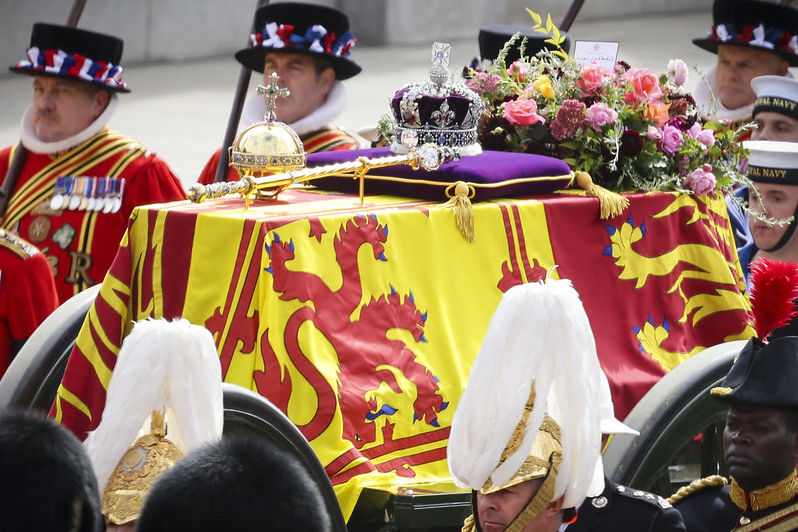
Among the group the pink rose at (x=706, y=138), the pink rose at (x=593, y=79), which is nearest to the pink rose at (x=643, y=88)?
the pink rose at (x=593, y=79)

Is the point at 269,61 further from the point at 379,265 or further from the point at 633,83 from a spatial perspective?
the point at 379,265

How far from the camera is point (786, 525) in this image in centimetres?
327

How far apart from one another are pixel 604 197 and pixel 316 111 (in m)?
2.00

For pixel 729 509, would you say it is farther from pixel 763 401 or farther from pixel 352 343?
pixel 352 343

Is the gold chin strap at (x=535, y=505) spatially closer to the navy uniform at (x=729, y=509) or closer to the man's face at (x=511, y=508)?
the man's face at (x=511, y=508)

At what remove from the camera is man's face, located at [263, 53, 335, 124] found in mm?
6379

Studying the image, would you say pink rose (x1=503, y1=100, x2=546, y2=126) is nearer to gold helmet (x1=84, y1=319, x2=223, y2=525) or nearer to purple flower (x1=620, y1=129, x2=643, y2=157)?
purple flower (x1=620, y1=129, x2=643, y2=157)

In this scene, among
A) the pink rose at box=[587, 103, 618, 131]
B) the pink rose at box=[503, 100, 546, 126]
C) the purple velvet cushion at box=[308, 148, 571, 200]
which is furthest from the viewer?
the pink rose at box=[503, 100, 546, 126]

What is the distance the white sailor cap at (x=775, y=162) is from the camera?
210 inches

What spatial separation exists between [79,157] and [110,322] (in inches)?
99.8

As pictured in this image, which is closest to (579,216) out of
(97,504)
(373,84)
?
(97,504)

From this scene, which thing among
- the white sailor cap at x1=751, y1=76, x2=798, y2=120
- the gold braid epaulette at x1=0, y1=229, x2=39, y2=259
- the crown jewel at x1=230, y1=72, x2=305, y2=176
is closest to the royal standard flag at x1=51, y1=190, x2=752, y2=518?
the crown jewel at x1=230, y1=72, x2=305, y2=176

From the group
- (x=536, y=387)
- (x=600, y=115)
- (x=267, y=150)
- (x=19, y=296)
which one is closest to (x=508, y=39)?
(x=600, y=115)

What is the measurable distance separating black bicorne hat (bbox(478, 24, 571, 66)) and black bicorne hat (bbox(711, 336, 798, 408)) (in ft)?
10.8
